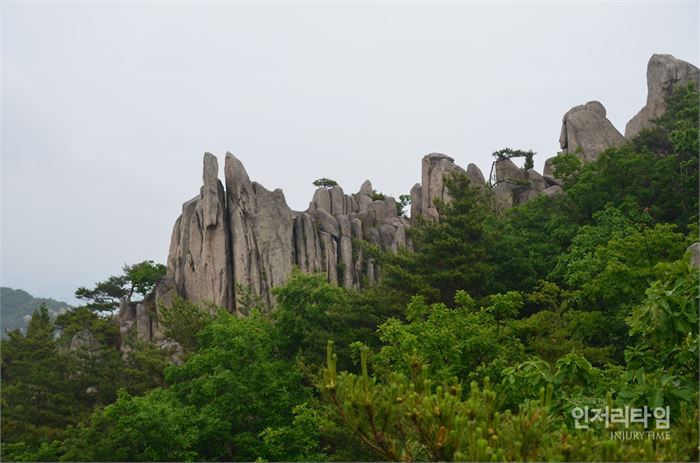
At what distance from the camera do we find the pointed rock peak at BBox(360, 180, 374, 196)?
1788 inches

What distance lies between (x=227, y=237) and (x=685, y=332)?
30.3 m

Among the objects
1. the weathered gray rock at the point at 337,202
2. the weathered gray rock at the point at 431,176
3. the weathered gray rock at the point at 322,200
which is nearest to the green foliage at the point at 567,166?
the weathered gray rock at the point at 431,176

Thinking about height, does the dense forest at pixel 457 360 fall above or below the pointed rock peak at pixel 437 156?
below

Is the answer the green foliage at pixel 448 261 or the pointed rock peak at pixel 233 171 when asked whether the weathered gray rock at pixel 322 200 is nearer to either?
the pointed rock peak at pixel 233 171

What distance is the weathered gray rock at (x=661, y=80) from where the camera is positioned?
31.5 metres

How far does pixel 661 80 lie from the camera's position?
105 feet

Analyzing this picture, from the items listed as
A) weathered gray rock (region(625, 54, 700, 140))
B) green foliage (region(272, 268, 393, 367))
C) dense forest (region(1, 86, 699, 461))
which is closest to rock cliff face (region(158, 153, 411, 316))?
dense forest (region(1, 86, 699, 461))

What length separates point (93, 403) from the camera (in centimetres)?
2069

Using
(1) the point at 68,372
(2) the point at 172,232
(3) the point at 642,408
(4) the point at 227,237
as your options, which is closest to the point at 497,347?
(3) the point at 642,408

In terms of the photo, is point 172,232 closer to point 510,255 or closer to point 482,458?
point 510,255

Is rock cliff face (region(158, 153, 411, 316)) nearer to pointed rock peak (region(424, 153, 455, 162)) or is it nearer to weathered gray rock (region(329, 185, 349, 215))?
weathered gray rock (region(329, 185, 349, 215))

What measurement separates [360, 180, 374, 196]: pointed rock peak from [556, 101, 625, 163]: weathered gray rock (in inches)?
623

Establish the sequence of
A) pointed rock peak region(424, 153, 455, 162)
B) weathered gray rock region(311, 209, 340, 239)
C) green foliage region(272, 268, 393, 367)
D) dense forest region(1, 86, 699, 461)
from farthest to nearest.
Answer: pointed rock peak region(424, 153, 455, 162)
weathered gray rock region(311, 209, 340, 239)
green foliage region(272, 268, 393, 367)
dense forest region(1, 86, 699, 461)

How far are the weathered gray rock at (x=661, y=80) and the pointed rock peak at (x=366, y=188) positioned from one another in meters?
20.2
